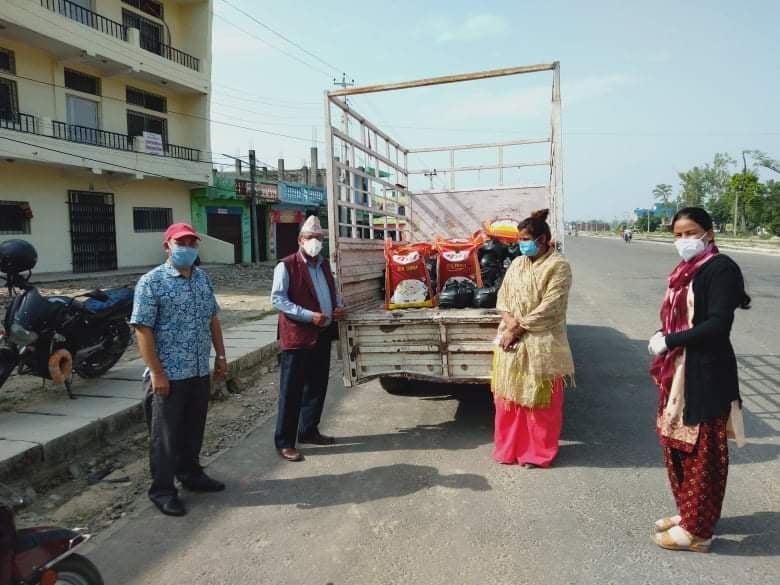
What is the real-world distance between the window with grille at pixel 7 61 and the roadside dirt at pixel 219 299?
549 cm

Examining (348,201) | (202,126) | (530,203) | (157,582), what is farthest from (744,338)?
(202,126)

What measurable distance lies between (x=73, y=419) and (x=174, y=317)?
5.88 ft

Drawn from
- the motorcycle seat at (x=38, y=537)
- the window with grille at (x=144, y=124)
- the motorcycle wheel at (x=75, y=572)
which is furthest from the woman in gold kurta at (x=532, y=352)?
the window with grille at (x=144, y=124)

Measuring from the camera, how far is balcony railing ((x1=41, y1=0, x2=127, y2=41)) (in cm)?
1553

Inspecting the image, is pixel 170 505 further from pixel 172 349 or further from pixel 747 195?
pixel 747 195

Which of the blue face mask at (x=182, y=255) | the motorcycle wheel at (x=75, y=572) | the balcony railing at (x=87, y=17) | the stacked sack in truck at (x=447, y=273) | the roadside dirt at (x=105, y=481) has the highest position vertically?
the balcony railing at (x=87, y=17)

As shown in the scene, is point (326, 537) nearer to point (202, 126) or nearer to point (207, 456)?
point (207, 456)

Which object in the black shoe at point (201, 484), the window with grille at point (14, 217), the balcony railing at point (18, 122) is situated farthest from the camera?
the window with grille at point (14, 217)

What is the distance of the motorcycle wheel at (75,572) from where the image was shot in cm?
217

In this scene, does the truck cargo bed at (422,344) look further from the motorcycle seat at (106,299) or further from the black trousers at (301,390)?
the motorcycle seat at (106,299)

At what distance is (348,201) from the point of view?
5031mm

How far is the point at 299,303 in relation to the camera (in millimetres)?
4023

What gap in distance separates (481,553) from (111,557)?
5.91 ft

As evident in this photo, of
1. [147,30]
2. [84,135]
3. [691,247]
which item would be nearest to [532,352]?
[691,247]
